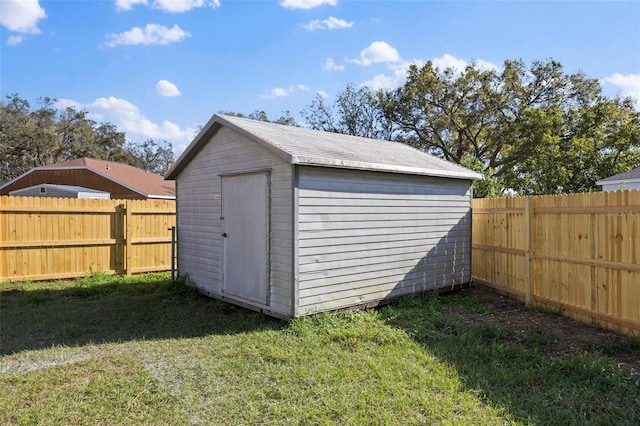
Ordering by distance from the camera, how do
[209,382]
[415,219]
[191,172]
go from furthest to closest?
[191,172] → [415,219] → [209,382]

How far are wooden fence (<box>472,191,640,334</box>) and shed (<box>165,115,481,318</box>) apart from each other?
36.2 inches

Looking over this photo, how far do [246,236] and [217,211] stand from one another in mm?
1008

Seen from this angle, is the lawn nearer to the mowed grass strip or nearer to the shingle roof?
the mowed grass strip

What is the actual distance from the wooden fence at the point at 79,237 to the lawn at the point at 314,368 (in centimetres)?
217

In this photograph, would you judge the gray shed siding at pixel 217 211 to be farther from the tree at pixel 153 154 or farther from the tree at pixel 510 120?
the tree at pixel 153 154

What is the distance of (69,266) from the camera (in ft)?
27.9

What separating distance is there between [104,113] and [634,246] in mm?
38020

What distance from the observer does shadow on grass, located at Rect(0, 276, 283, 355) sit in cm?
507

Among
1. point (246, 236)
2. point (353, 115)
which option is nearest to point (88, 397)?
point (246, 236)


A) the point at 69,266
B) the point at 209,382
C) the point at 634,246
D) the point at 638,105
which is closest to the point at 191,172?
the point at 69,266

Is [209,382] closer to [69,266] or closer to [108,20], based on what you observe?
[69,266]

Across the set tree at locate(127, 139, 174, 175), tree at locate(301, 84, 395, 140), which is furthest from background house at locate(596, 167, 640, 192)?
tree at locate(127, 139, 174, 175)

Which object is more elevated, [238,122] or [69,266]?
[238,122]

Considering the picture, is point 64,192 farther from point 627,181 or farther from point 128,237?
point 627,181
